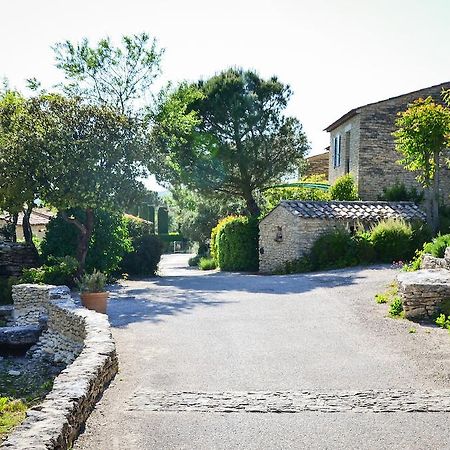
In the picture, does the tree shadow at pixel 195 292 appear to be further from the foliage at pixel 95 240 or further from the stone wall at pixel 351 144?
the stone wall at pixel 351 144

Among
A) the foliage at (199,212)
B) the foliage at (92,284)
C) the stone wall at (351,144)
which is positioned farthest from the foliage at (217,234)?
the foliage at (92,284)

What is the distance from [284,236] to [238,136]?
9220 millimetres

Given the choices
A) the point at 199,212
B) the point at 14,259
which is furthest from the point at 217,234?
the point at 199,212

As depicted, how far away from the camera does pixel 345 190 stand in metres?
28.1

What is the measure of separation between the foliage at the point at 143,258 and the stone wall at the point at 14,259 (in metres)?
5.44

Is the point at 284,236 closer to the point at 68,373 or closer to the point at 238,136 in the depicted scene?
the point at 238,136

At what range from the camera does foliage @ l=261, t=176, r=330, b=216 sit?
32094 millimetres

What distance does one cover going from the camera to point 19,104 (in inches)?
815

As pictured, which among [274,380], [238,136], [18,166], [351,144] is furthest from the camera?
[238,136]

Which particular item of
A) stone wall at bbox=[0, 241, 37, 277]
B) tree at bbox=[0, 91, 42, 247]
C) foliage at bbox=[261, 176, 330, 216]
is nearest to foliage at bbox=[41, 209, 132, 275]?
stone wall at bbox=[0, 241, 37, 277]

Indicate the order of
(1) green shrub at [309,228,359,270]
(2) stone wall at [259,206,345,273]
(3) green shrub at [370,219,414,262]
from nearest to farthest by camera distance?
(3) green shrub at [370,219,414,262] → (1) green shrub at [309,228,359,270] → (2) stone wall at [259,206,345,273]

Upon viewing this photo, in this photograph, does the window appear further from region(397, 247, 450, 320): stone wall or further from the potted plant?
the potted plant

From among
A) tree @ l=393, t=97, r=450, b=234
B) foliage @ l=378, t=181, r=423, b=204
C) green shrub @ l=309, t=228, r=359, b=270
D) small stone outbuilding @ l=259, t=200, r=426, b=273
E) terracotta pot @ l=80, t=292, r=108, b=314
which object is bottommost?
terracotta pot @ l=80, t=292, r=108, b=314

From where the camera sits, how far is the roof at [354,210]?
23.4 m
